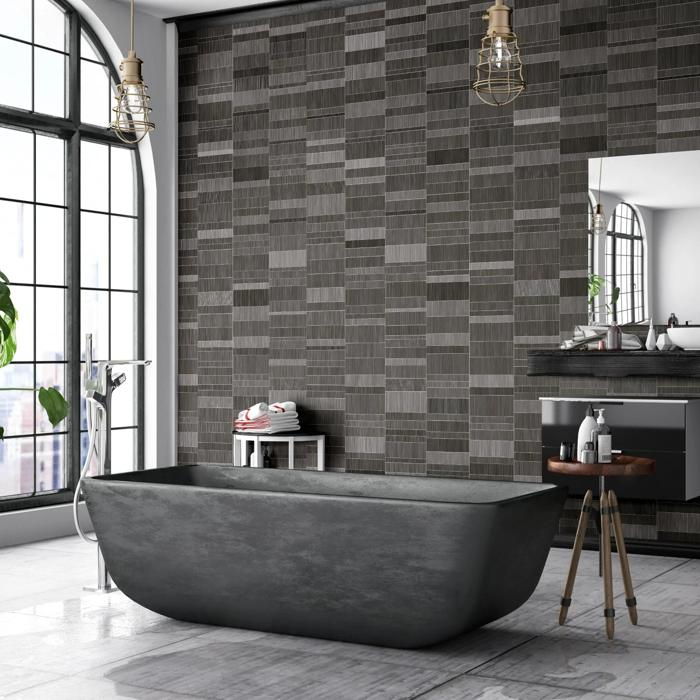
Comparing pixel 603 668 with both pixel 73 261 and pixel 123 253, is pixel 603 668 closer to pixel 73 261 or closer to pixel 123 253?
pixel 73 261

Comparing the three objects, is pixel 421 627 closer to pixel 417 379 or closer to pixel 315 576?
pixel 315 576

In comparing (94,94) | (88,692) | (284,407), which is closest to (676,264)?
(284,407)

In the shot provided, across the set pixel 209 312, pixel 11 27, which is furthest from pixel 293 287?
pixel 11 27

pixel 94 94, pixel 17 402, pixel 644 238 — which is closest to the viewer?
pixel 644 238

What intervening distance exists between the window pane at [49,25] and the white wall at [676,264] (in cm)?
372

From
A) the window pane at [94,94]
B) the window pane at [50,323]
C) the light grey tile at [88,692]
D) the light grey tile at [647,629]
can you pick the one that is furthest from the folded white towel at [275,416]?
the light grey tile at [88,692]

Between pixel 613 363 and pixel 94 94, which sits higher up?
pixel 94 94

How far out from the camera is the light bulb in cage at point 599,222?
6.09 meters

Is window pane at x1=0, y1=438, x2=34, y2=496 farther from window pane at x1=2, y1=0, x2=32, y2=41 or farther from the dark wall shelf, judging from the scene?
the dark wall shelf

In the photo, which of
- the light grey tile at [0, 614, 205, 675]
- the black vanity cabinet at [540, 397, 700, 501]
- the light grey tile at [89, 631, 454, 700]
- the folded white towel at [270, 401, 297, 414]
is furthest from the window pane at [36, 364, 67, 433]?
the black vanity cabinet at [540, 397, 700, 501]

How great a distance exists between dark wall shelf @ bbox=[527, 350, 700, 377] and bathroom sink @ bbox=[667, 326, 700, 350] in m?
0.05

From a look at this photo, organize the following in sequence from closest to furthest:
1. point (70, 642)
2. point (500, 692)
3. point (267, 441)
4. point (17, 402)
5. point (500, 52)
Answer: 1. point (500, 52)
2. point (500, 692)
3. point (70, 642)
4. point (17, 402)
5. point (267, 441)

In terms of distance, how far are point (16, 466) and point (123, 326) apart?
125 cm

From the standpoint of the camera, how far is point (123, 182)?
7188 mm
